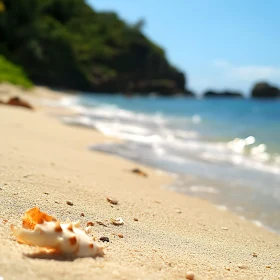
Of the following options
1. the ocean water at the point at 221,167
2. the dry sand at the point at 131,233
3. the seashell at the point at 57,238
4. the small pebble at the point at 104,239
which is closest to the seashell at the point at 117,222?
the dry sand at the point at 131,233

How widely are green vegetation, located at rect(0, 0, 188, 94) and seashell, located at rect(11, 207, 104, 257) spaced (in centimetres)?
4182

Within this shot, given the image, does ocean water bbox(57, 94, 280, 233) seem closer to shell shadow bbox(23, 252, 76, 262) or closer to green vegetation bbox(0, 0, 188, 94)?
shell shadow bbox(23, 252, 76, 262)

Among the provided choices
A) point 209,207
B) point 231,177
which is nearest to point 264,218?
point 209,207

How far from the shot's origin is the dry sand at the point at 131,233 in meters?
1.96

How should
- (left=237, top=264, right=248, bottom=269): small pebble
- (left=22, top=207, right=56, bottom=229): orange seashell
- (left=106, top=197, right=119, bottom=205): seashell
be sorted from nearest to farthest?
(left=22, top=207, right=56, bottom=229): orange seashell → (left=237, top=264, right=248, bottom=269): small pebble → (left=106, top=197, right=119, bottom=205): seashell

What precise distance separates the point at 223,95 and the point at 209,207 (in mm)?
115772

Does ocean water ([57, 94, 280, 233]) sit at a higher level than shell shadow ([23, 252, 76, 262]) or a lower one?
lower

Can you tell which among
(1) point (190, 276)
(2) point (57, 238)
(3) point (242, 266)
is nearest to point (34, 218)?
(2) point (57, 238)

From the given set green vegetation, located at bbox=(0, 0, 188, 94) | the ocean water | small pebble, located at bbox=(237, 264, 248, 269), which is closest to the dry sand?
small pebble, located at bbox=(237, 264, 248, 269)

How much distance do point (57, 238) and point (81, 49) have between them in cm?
7437

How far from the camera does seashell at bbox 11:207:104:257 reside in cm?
196

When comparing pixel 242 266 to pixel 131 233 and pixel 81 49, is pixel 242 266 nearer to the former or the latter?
pixel 131 233

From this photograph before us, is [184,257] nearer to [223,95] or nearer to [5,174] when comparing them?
[5,174]

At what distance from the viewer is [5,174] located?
3.29 m
